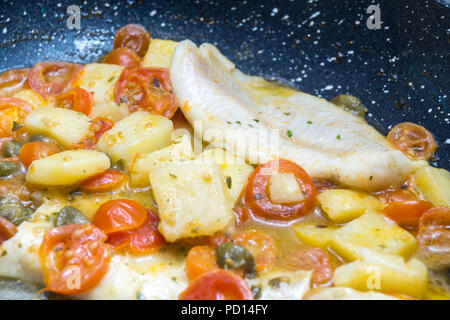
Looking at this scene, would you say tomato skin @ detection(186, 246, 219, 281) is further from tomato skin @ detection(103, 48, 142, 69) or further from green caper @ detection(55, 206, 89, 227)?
tomato skin @ detection(103, 48, 142, 69)

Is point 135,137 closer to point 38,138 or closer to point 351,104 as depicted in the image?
point 38,138

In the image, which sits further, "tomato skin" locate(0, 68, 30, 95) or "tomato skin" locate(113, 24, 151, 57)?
"tomato skin" locate(113, 24, 151, 57)

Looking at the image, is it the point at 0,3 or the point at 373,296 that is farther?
the point at 0,3

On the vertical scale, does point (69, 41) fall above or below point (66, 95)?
above

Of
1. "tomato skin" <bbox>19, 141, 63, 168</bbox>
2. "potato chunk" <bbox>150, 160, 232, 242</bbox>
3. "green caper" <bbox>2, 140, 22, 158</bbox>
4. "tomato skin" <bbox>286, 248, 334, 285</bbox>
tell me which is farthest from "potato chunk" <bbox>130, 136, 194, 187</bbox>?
"tomato skin" <bbox>286, 248, 334, 285</bbox>

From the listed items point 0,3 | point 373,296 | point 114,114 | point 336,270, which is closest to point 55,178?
point 114,114
